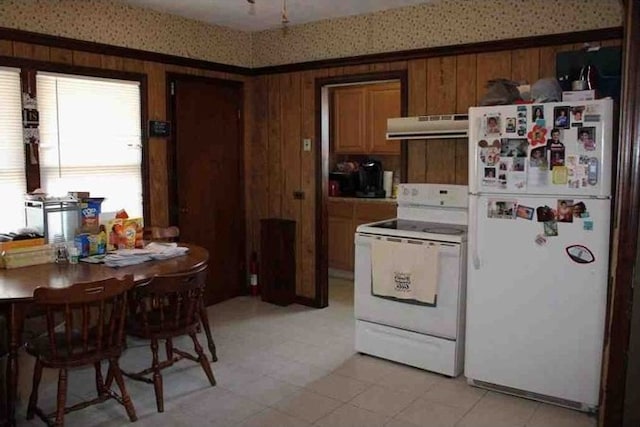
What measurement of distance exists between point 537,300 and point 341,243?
3303mm

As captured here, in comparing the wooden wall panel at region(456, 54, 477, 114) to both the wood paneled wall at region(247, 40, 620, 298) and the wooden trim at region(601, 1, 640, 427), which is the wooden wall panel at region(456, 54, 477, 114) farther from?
the wooden trim at region(601, 1, 640, 427)

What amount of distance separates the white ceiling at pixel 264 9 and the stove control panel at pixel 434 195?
1439 mm

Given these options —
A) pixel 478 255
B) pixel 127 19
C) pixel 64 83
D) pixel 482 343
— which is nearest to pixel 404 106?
pixel 478 255

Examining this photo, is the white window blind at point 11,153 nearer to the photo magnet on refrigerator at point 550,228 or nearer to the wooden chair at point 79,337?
the wooden chair at point 79,337

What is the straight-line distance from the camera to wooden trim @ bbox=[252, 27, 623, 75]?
3680 mm

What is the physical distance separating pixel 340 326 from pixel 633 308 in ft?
9.68

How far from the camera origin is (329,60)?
4934 mm

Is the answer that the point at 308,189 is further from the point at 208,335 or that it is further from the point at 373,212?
the point at 208,335

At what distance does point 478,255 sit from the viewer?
3.33 metres

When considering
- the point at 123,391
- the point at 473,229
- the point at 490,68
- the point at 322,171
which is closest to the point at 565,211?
the point at 473,229

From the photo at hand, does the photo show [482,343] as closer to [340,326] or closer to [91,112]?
[340,326]

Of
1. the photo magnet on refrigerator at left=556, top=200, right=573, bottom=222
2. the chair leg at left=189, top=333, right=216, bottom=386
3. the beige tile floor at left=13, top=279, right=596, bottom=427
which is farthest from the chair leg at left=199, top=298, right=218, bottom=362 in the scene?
the photo magnet on refrigerator at left=556, top=200, right=573, bottom=222

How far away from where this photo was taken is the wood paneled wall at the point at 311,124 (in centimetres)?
409

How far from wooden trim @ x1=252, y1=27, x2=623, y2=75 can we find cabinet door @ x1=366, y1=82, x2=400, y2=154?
1.19 m
